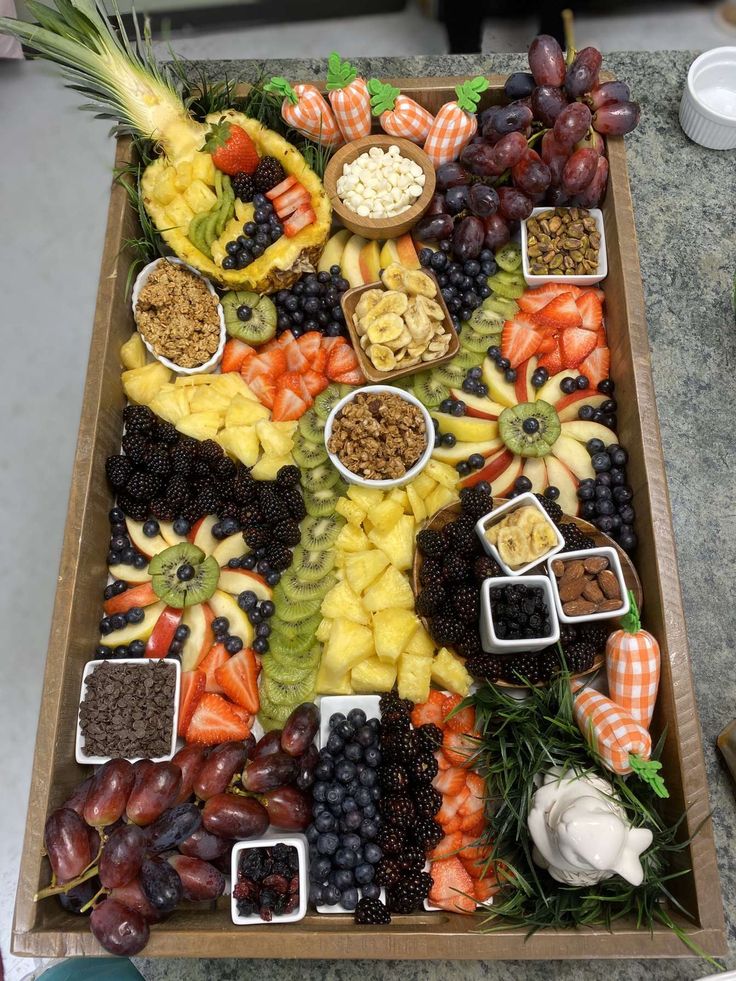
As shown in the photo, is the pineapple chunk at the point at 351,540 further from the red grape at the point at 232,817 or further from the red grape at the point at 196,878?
the red grape at the point at 196,878

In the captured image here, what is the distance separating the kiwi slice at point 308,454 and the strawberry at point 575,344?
0.71 m

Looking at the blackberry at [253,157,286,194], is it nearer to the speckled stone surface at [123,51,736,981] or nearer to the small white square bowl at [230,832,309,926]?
the speckled stone surface at [123,51,736,981]

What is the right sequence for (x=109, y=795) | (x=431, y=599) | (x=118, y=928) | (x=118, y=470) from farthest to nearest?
(x=118, y=470) → (x=431, y=599) → (x=109, y=795) → (x=118, y=928)

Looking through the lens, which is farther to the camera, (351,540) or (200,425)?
(200,425)

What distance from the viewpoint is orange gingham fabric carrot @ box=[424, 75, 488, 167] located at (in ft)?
6.48

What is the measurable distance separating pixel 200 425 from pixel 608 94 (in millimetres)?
1390

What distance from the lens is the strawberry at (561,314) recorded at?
204 centimetres

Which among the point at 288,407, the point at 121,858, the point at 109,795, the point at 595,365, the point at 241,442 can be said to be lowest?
the point at 121,858

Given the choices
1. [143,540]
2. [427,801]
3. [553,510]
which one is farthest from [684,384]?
[143,540]

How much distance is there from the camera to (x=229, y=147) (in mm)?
1991

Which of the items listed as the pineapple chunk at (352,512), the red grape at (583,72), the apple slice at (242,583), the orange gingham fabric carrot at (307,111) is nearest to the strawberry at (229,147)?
the orange gingham fabric carrot at (307,111)

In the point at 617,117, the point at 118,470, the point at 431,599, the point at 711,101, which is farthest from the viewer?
the point at 711,101

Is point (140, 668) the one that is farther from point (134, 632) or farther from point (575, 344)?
point (575, 344)

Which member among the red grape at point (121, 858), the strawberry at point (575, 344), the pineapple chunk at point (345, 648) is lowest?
the red grape at point (121, 858)
